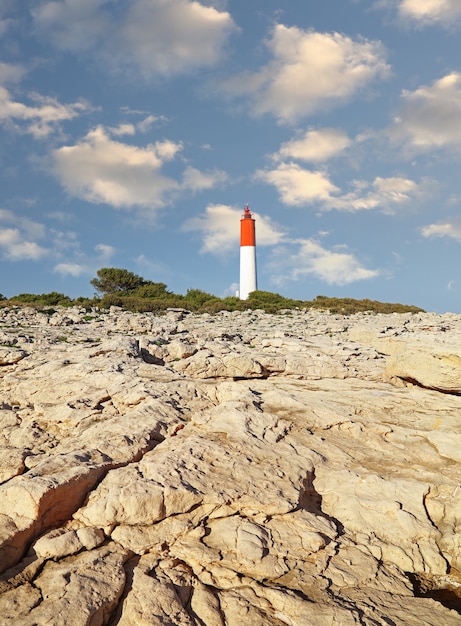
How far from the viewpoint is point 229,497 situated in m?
7.69

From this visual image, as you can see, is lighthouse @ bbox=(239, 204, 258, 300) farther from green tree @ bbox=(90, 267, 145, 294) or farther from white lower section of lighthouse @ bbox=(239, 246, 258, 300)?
green tree @ bbox=(90, 267, 145, 294)

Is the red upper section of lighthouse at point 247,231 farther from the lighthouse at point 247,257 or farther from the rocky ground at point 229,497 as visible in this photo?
the rocky ground at point 229,497

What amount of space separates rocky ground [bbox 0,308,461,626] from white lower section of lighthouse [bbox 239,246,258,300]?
45.3 meters

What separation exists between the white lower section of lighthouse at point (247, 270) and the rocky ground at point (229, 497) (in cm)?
4532

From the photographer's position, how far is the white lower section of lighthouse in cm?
5847

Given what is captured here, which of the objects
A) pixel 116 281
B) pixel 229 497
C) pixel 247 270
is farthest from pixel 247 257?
pixel 229 497

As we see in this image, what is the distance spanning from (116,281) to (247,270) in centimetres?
1551

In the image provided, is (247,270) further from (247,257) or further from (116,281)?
(116,281)

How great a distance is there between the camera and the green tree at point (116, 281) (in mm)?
58375

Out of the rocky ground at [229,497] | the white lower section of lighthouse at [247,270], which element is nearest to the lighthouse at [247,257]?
the white lower section of lighthouse at [247,270]

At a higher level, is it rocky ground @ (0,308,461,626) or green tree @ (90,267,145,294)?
green tree @ (90,267,145,294)

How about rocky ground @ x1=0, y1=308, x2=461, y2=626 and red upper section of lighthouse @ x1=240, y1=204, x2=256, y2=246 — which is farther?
red upper section of lighthouse @ x1=240, y1=204, x2=256, y2=246

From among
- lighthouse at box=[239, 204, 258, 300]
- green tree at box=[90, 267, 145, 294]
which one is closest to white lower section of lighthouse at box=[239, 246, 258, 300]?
lighthouse at box=[239, 204, 258, 300]

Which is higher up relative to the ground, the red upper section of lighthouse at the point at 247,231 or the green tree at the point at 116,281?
the red upper section of lighthouse at the point at 247,231
